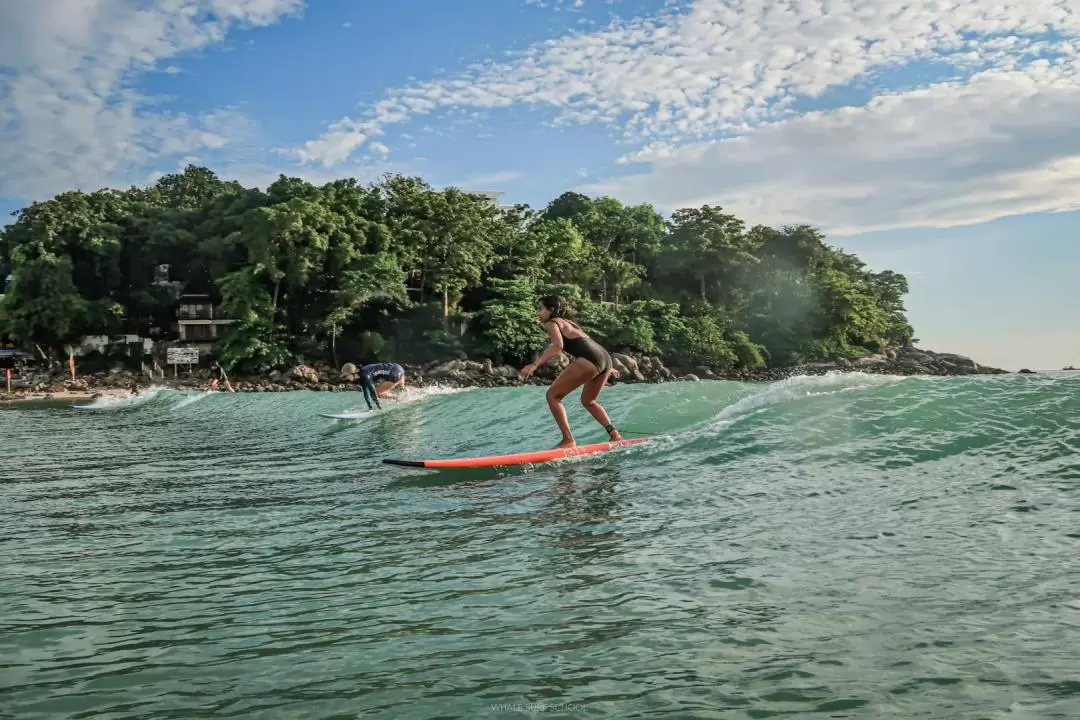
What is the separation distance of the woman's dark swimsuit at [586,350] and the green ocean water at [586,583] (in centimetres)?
120

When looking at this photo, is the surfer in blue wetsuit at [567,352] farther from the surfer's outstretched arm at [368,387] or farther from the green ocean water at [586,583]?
the surfer's outstretched arm at [368,387]

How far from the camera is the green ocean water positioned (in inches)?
121

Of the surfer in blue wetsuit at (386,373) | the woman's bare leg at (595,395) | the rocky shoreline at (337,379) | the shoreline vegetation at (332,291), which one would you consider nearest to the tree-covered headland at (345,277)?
the shoreline vegetation at (332,291)

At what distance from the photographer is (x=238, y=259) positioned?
50125mm

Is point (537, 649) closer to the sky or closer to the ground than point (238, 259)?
closer to the ground

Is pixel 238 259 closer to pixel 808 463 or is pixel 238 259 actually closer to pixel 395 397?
pixel 395 397

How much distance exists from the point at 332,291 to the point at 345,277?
11.4ft

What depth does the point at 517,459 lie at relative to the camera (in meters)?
9.38

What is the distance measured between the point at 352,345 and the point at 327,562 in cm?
4613

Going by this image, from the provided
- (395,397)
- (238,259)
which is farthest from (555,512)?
(238,259)

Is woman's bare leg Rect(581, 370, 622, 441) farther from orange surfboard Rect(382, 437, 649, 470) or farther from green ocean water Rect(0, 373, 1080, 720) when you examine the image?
green ocean water Rect(0, 373, 1080, 720)

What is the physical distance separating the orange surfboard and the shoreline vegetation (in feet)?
109

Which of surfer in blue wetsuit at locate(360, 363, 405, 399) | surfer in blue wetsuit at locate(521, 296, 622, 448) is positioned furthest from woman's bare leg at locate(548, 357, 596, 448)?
surfer in blue wetsuit at locate(360, 363, 405, 399)

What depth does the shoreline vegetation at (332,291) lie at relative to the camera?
153ft
